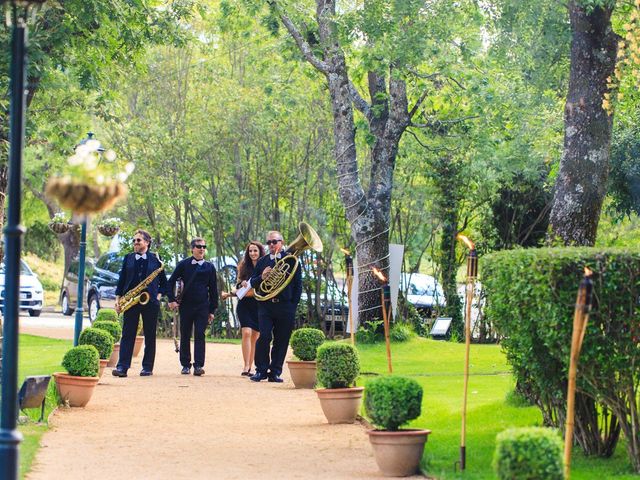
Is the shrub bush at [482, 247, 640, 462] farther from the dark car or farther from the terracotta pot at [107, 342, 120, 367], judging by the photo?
the dark car

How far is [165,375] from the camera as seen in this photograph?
722 inches

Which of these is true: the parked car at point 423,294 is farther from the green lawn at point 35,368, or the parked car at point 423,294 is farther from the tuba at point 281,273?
the tuba at point 281,273

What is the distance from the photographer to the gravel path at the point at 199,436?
10367mm

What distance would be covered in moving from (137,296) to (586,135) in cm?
656

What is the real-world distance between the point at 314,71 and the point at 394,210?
4.76 metres

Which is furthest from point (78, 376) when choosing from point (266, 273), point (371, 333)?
point (371, 333)

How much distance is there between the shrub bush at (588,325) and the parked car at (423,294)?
17797 millimetres

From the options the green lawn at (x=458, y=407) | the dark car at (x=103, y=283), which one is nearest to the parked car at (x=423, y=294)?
the green lawn at (x=458, y=407)

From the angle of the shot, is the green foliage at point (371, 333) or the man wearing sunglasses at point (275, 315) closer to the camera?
the man wearing sunglasses at point (275, 315)

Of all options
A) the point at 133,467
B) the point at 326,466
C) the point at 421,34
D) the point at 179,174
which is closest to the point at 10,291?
the point at 133,467

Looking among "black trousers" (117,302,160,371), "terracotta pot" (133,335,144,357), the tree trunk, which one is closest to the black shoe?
"black trousers" (117,302,160,371)

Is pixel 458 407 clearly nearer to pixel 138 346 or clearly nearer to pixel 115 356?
pixel 115 356

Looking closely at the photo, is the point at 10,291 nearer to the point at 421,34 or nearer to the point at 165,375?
the point at 165,375

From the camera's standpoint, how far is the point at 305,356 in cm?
1669
